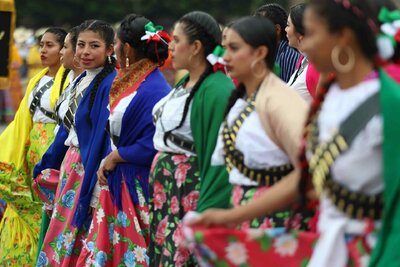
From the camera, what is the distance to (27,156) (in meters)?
9.03

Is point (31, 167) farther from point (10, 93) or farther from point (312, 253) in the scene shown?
Answer: point (10, 93)

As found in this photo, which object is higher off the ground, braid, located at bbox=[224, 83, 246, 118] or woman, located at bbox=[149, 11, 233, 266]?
braid, located at bbox=[224, 83, 246, 118]

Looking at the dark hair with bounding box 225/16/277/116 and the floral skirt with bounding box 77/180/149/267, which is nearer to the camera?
the dark hair with bounding box 225/16/277/116

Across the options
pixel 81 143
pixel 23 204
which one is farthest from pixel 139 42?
pixel 23 204

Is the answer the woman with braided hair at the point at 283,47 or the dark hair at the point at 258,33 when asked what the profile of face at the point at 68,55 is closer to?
the woman with braided hair at the point at 283,47

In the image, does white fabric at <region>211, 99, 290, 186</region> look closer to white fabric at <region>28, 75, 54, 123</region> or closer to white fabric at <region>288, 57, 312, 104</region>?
white fabric at <region>288, 57, 312, 104</region>

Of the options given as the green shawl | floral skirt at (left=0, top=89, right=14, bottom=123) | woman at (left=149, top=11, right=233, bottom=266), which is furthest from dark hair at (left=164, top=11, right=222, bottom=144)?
floral skirt at (left=0, top=89, right=14, bottom=123)

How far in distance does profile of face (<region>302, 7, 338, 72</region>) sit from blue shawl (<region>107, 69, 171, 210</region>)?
3018 mm

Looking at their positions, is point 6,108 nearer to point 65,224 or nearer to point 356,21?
point 65,224

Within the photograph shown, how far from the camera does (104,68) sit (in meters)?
7.93

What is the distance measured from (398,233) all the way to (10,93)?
17776mm

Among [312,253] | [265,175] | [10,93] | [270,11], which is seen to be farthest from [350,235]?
[10,93]

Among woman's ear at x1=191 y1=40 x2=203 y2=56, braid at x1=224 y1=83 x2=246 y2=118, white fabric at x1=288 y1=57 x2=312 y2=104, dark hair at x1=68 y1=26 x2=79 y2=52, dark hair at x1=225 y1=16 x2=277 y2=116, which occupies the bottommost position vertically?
white fabric at x1=288 y1=57 x2=312 y2=104

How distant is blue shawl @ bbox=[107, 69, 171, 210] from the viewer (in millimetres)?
7309
